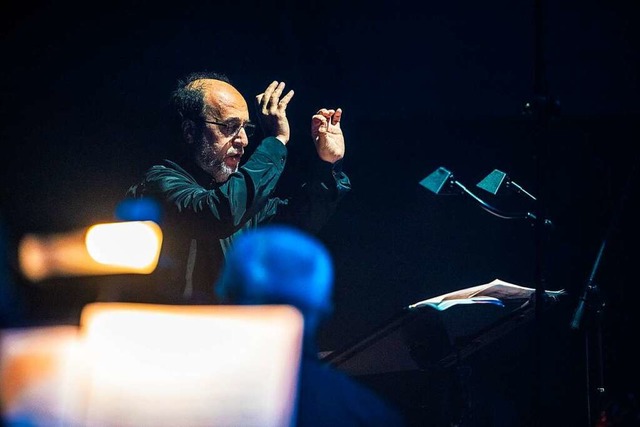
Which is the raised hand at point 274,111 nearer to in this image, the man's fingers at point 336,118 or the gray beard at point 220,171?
the man's fingers at point 336,118

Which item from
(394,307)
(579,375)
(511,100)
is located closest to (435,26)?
(511,100)

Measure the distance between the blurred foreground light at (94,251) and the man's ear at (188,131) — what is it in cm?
42

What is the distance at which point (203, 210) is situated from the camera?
2105 millimetres

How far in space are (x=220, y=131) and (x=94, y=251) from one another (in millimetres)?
727

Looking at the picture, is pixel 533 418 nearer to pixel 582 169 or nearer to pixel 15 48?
pixel 582 169

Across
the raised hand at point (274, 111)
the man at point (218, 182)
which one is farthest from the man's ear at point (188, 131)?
the raised hand at point (274, 111)

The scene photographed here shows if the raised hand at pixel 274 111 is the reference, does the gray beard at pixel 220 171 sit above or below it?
below

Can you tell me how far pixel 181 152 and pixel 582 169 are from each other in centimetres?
211

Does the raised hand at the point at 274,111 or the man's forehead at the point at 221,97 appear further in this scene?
the man's forehead at the point at 221,97

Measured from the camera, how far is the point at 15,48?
9.27 feet

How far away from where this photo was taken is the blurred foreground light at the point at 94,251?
2.21 m

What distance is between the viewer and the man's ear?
8.29ft

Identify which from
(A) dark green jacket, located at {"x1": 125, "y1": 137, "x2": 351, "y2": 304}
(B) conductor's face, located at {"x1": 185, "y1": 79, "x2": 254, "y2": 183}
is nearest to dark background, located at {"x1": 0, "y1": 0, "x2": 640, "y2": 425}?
(B) conductor's face, located at {"x1": 185, "y1": 79, "x2": 254, "y2": 183}

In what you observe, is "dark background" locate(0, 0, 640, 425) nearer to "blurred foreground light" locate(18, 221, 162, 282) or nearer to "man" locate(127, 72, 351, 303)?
"blurred foreground light" locate(18, 221, 162, 282)
